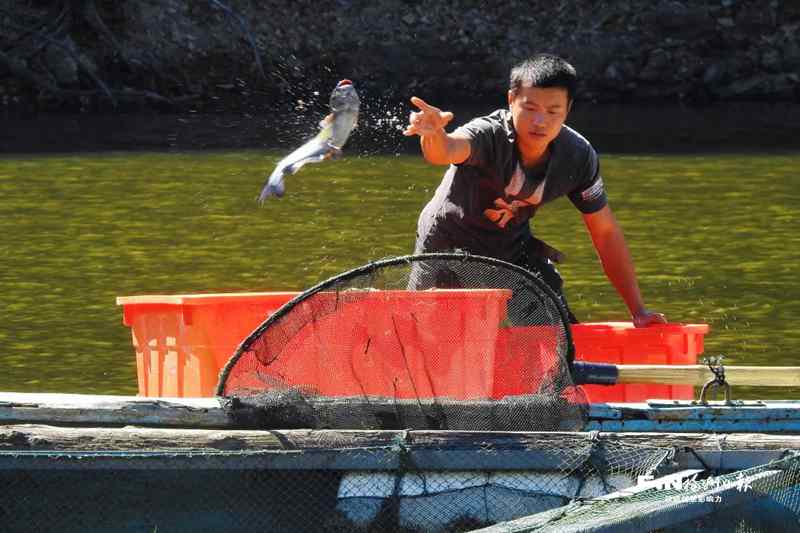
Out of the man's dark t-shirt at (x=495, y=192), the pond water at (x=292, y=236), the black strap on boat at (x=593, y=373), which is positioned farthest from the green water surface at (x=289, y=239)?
the black strap on boat at (x=593, y=373)

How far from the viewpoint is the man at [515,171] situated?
19.5 feet

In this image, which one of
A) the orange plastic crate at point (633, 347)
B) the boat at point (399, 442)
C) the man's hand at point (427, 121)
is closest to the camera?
the boat at point (399, 442)

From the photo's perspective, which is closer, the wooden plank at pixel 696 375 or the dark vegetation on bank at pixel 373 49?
the wooden plank at pixel 696 375

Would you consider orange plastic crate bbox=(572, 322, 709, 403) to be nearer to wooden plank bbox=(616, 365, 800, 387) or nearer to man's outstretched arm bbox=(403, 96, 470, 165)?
wooden plank bbox=(616, 365, 800, 387)

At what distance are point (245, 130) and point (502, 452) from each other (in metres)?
15.7

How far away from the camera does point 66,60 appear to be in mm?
22797

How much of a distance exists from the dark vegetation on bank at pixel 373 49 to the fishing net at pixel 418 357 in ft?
56.4

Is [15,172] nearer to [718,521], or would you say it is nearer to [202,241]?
[202,241]

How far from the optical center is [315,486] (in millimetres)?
5355

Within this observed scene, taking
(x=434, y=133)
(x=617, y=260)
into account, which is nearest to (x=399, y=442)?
(x=434, y=133)

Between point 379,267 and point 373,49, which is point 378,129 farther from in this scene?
point 379,267

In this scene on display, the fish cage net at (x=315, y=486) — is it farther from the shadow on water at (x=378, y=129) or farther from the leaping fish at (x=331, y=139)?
the shadow on water at (x=378, y=129)

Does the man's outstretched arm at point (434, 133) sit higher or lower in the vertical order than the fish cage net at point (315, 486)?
higher

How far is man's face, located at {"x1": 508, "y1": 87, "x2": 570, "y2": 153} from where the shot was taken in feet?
19.5
